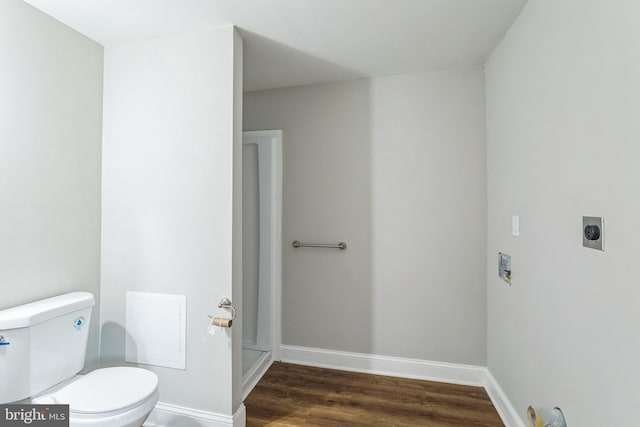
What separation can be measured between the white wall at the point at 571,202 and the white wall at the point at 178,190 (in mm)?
1562

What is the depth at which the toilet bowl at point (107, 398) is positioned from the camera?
1.23m

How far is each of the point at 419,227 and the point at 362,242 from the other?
0.45m

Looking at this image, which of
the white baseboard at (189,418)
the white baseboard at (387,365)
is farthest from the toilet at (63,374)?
the white baseboard at (387,365)

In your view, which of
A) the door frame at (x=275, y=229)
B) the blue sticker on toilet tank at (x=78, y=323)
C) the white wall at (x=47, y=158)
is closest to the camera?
the white wall at (x=47, y=158)

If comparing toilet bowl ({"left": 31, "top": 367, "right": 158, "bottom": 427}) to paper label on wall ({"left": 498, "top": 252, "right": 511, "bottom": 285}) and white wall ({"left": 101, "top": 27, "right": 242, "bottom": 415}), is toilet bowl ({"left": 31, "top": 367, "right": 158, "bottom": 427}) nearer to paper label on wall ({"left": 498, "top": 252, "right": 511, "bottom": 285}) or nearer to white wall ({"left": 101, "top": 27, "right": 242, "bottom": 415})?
white wall ({"left": 101, "top": 27, "right": 242, "bottom": 415})

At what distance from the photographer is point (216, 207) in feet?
5.46

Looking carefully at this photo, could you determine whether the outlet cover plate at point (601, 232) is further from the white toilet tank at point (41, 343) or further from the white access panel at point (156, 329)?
the white toilet tank at point (41, 343)

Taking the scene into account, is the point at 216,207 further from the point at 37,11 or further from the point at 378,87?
the point at 378,87

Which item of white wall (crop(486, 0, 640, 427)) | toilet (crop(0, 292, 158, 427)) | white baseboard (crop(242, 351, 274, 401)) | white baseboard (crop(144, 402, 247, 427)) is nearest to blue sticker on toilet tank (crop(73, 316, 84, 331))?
toilet (crop(0, 292, 158, 427))

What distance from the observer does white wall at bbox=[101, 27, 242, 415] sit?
1656 millimetres

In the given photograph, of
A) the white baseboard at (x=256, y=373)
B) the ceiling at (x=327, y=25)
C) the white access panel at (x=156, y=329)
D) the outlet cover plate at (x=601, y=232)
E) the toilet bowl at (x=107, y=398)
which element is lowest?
the white baseboard at (x=256, y=373)

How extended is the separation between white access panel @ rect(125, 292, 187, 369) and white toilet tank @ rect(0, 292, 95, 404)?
0.24m

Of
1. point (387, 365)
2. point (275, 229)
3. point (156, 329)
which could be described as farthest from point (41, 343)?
point (387, 365)

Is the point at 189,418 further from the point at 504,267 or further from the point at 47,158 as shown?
the point at 504,267
